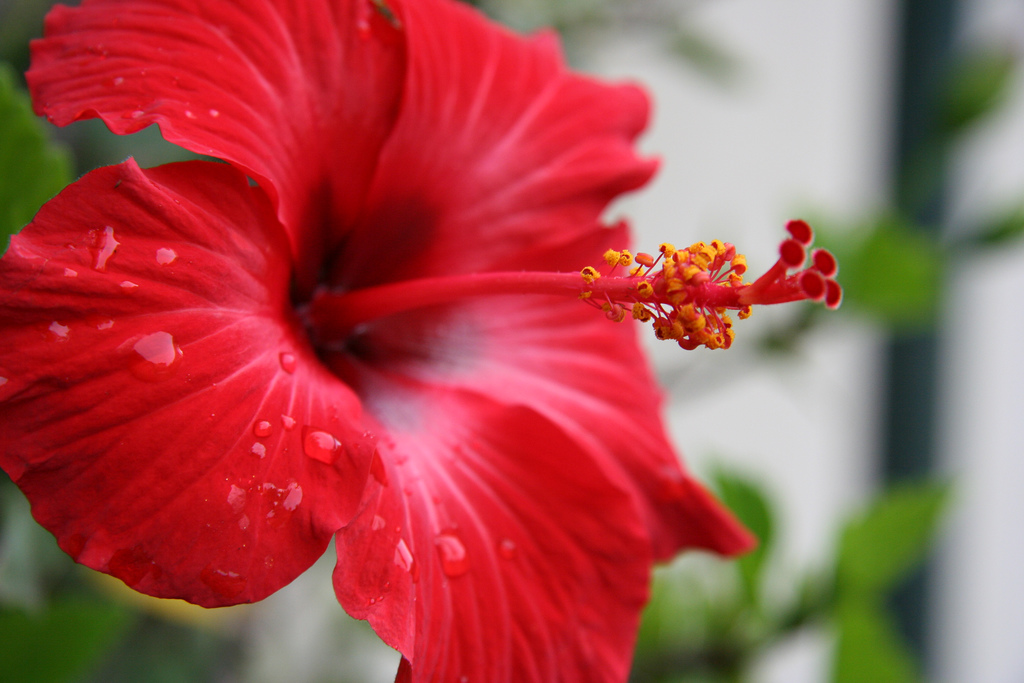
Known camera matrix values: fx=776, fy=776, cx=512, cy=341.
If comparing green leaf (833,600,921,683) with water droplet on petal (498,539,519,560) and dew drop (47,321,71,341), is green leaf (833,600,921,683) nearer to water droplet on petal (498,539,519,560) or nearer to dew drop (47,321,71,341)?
water droplet on petal (498,539,519,560)

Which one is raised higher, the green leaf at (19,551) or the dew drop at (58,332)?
the dew drop at (58,332)

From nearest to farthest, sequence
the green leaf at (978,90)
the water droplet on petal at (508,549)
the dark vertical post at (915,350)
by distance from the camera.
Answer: the water droplet on petal at (508,549)
the green leaf at (978,90)
the dark vertical post at (915,350)

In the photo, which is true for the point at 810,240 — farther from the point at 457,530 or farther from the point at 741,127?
the point at 741,127

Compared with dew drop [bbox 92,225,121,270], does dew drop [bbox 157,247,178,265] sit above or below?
above

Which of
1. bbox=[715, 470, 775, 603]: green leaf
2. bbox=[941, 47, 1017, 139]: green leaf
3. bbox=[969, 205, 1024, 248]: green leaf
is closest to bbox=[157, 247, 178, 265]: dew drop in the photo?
bbox=[715, 470, 775, 603]: green leaf

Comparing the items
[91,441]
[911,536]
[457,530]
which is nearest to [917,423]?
[911,536]

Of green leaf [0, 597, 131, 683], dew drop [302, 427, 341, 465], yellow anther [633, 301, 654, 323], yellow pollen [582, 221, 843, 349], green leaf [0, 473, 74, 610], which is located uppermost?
yellow pollen [582, 221, 843, 349]

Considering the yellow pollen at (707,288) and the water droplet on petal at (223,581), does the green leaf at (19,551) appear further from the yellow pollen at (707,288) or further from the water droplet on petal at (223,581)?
the yellow pollen at (707,288)

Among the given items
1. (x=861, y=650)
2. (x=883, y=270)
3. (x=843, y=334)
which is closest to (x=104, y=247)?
(x=861, y=650)

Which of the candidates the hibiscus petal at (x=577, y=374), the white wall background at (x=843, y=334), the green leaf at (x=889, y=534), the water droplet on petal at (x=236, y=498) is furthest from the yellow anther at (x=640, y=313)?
the white wall background at (x=843, y=334)
